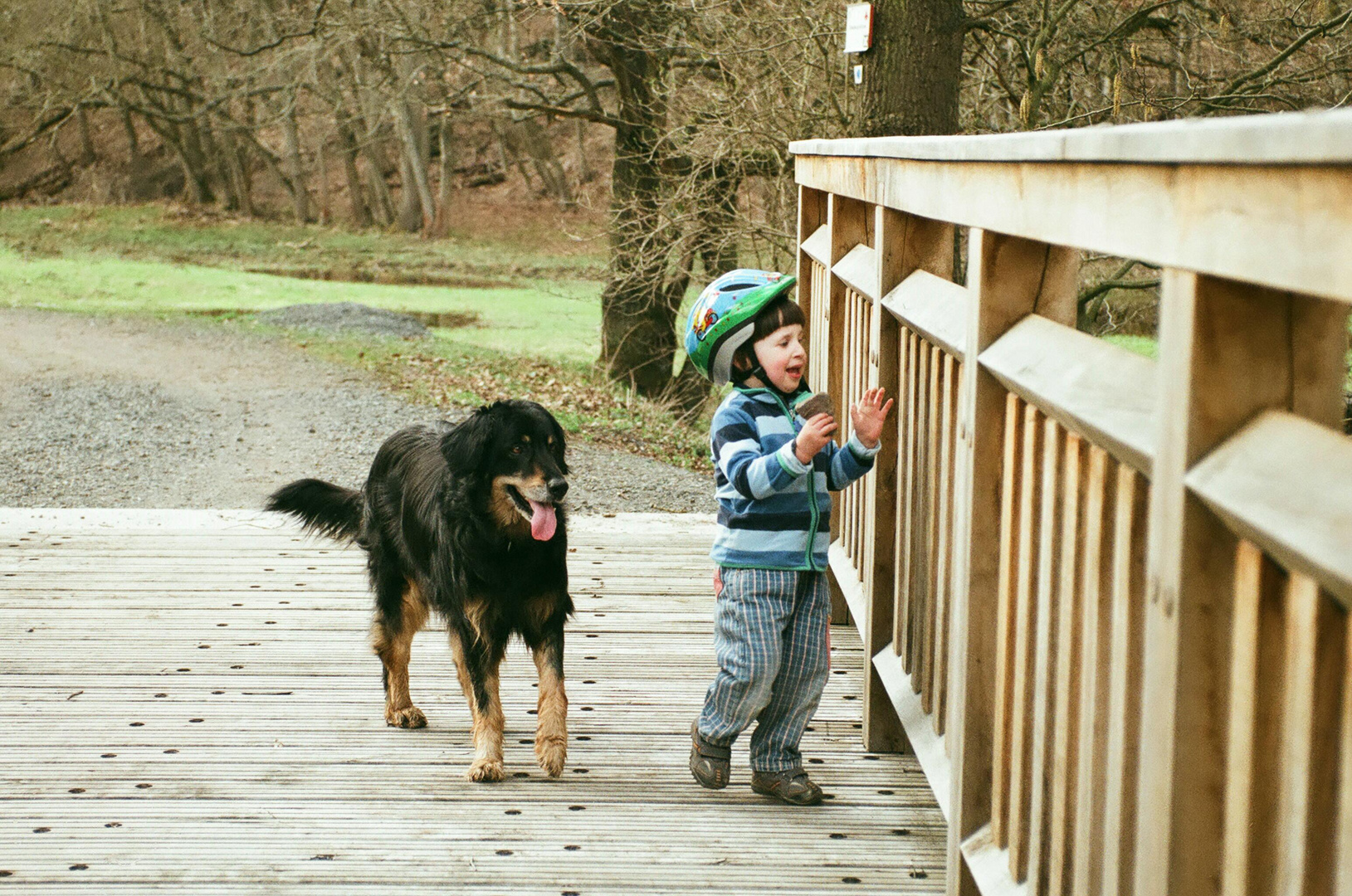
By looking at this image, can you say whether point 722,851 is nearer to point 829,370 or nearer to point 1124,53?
point 829,370

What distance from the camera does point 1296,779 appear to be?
1.38 meters

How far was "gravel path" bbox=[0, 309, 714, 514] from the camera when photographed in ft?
34.4

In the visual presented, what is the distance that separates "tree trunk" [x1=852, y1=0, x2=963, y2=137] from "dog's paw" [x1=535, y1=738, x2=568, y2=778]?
19.1 feet

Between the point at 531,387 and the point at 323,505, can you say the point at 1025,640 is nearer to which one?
the point at 323,505

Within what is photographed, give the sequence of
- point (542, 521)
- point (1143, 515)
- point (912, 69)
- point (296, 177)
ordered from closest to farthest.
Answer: point (1143, 515) → point (542, 521) → point (912, 69) → point (296, 177)

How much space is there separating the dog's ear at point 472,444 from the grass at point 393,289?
822cm

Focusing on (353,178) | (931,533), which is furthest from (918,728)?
(353,178)

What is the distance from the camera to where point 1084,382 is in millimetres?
2033

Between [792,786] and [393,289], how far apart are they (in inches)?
952

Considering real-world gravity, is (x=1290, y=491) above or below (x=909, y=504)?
above

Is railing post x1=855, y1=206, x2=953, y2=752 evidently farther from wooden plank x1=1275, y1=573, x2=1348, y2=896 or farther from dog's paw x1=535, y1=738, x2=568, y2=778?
wooden plank x1=1275, y1=573, x2=1348, y2=896

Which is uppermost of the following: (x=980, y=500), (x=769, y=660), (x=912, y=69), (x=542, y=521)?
(x=912, y=69)

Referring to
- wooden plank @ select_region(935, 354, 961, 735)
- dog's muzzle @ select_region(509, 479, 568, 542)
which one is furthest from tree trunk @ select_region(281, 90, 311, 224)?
wooden plank @ select_region(935, 354, 961, 735)

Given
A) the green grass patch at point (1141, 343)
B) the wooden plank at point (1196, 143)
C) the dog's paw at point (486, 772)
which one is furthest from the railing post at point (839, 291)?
the green grass patch at point (1141, 343)
